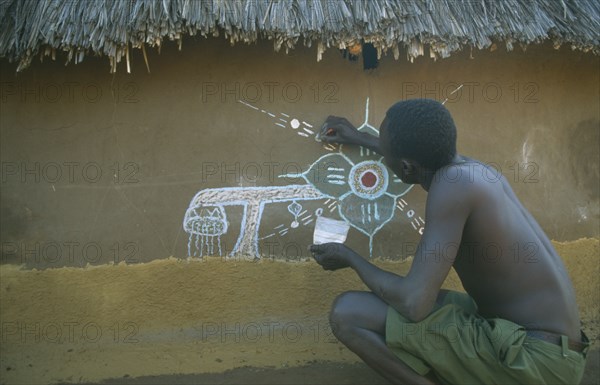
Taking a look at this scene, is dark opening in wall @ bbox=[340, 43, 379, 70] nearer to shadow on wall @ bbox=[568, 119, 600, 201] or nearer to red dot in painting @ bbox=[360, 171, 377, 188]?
red dot in painting @ bbox=[360, 171, 377, 188]

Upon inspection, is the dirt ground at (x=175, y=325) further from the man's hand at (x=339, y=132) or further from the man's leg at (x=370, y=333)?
the man's leg at (x=370, y=333)

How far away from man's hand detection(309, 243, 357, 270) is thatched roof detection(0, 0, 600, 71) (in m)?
1.15

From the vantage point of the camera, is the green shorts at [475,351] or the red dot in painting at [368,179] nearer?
the green shorts at [475,351]

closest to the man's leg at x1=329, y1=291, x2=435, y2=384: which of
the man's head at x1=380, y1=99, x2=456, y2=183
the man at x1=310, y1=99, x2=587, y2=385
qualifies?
the man at x1=310, y1=99, x2=587, y2=385

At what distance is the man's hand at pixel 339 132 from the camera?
3648mm

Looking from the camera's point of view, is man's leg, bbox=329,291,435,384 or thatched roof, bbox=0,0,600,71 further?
thatched roof, bbox=0,0,600,71

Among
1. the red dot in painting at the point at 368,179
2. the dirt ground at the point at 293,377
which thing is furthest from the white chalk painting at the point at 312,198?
the dirt ground at the point at 293,377

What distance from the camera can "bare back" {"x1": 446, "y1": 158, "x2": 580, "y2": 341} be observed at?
2438mm

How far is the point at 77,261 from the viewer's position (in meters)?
3.62

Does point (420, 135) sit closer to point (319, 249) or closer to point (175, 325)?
point (319, 249)

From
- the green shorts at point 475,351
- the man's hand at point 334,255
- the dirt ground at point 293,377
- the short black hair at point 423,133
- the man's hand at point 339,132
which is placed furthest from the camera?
the man's hand at point 339,132

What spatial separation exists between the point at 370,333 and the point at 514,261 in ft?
2.21

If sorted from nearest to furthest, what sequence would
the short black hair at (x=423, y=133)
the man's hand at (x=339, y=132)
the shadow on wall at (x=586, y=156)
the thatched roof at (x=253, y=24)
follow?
the short black hair at (x=423, y=133), the thatched roof at (x=253, y=24), the man's hand at (x=339, y=132), the shadow on wall at (x=586, y=156)

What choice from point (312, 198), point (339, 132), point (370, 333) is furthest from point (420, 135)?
point (312, 198)
